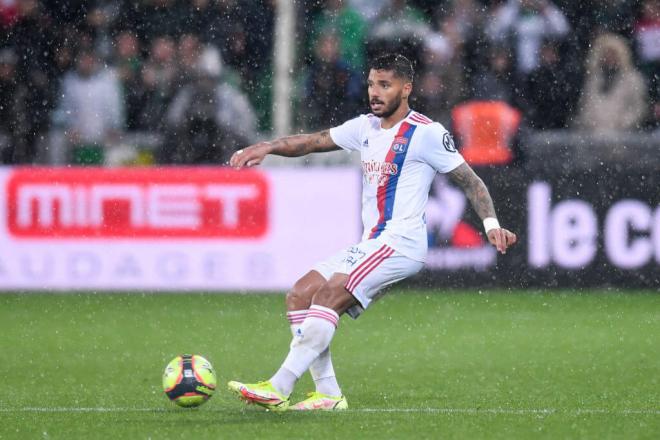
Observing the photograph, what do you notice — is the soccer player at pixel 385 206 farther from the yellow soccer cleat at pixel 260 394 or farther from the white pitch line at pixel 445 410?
the white pitch line at pixel 445 410

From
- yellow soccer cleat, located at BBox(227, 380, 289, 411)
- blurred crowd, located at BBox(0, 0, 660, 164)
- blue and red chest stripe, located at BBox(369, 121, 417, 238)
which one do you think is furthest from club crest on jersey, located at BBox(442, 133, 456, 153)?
blurred crowd, located at BBox(0, 0, 660, 164)

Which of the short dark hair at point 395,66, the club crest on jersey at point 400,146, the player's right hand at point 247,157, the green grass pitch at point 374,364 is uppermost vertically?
the short dark hair at point 395,66

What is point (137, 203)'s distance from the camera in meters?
12.5

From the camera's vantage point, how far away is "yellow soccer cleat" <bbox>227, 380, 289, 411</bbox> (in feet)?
22.3

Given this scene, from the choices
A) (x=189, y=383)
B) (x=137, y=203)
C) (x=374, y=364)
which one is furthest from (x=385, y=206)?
(x=137, y=203)

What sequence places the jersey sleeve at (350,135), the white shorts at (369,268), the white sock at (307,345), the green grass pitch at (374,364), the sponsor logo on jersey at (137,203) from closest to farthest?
the green grass pitch at (374,364) → the white sock at (307,345) → the white shorts at (369,268) → the jersey sleeve at (350,135) → the sponsor logo on jersey at (137,203)

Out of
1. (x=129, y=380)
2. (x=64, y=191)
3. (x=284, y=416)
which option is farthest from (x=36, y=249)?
(x=284, y=416)

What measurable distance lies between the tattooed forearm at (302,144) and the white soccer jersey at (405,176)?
373mm

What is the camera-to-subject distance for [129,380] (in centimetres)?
835

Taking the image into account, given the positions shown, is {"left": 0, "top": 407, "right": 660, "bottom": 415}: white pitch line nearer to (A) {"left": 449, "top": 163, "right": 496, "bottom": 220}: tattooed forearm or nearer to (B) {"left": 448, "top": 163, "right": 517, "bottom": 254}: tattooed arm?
(B) {"left": 448, "top": 163, "right": 517, "bottom": 254}: tattooed arm

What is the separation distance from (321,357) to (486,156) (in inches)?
232

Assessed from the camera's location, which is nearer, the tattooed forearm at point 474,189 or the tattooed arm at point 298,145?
the tattooed forearm at point 474,189

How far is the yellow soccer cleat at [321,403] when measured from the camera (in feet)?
23.6

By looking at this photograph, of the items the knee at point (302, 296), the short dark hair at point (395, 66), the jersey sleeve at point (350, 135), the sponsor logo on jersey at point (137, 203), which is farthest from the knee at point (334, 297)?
the sponsor logo on jersey at point (137, 203)
